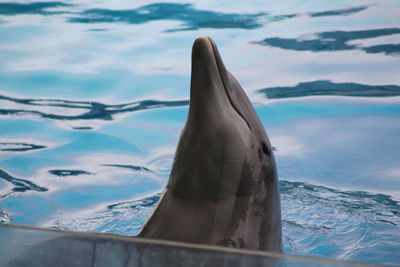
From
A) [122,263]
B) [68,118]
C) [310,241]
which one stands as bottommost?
[310,241]

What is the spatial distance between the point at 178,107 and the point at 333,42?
92.4 inches

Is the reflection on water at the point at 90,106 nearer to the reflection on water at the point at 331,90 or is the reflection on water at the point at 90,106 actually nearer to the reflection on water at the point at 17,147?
the reflection on water at the point at 17,147

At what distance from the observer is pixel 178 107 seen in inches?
245

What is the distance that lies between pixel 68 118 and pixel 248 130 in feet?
13.0

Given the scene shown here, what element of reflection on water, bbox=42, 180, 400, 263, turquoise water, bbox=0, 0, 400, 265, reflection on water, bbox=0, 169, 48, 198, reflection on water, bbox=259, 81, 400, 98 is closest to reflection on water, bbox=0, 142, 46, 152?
turquoise water, bbox=0, 0, 400, 265

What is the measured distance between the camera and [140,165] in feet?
17.0

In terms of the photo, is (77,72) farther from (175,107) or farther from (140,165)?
(140,165)

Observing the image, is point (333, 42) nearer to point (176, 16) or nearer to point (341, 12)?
point (341, 12)

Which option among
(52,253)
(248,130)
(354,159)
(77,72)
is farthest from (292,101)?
(52,253)

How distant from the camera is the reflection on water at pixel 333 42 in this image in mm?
7343

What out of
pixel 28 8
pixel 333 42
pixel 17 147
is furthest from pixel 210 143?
pixel 28 8

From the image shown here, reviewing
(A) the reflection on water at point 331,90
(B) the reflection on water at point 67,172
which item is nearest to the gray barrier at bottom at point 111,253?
(B) the reflection on water at point 67,172

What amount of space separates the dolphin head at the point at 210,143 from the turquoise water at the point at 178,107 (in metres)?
1.68

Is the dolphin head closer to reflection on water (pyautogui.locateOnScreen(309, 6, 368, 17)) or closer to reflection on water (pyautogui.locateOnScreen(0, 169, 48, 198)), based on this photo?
reflection on water (pyautogui.locateOnScreen(0, 169, 48, 198))
